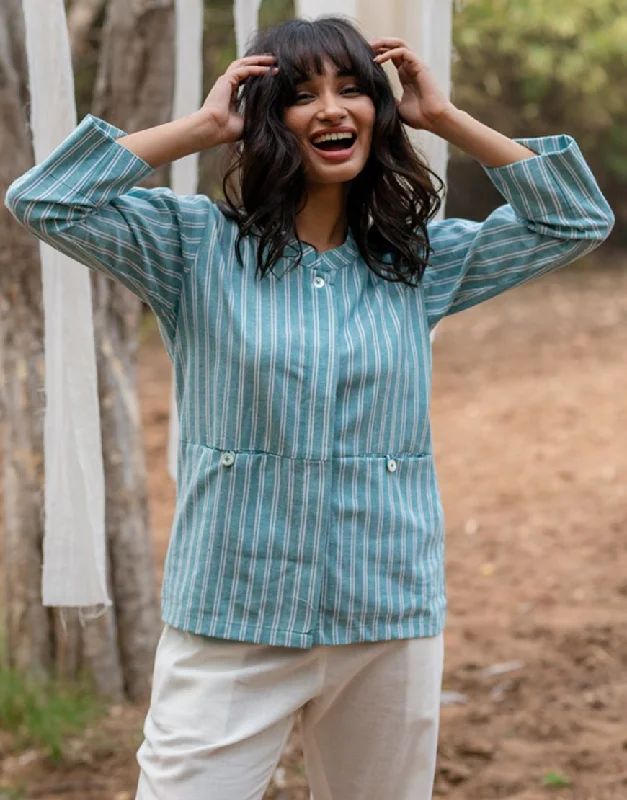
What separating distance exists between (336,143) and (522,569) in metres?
2.93

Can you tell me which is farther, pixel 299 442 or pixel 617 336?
pixel 617 336

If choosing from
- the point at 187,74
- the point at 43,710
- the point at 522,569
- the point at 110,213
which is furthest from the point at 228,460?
the point at 522,569

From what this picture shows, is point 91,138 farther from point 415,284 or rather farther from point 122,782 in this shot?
point 122,782

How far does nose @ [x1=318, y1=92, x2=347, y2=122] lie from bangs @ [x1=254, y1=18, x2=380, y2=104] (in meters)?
0.04

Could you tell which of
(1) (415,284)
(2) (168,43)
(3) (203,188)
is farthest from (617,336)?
(1) (415,284)

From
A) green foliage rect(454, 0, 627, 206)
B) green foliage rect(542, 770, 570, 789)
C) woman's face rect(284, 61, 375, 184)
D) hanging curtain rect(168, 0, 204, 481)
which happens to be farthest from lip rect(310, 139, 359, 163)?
green foliage rect(454, 0, 627, 206)

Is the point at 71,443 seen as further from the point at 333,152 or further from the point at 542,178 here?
the point at 542,178

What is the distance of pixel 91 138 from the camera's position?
1.68 meters

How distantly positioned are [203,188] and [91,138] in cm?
531

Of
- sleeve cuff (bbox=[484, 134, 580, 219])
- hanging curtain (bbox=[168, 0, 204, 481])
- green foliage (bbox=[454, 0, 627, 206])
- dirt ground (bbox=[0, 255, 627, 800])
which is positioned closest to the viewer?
sleeve cuff (bbox=[484, 134, 580, 219])

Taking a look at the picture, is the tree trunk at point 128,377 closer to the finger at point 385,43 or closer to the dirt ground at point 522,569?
the dirt ground at point 522,569

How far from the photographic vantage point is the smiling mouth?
69.4 inches

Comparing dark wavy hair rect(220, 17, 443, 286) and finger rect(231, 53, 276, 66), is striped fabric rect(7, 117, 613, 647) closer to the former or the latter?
dark wavy hair rect(220, 17, 443, 286)

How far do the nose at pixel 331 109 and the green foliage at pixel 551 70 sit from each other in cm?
632
